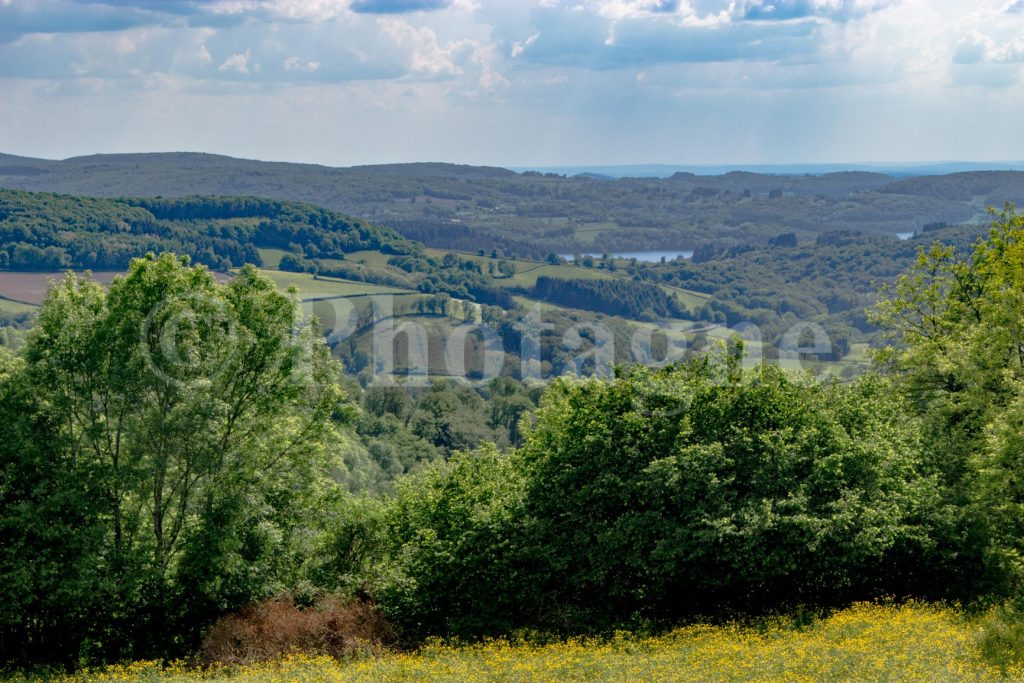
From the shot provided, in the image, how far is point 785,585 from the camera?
97.2ft

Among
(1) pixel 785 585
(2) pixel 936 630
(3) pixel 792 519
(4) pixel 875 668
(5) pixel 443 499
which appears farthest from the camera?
(5) pixel 443 499

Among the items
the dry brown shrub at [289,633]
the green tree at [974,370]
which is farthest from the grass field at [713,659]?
the green tree at [974,370]

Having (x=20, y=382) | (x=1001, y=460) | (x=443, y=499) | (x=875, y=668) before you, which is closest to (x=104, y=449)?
(x=20, y=382)

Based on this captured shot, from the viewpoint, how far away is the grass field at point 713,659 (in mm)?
20625

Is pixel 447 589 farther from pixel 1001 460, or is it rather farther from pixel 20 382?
pixel 1001 460

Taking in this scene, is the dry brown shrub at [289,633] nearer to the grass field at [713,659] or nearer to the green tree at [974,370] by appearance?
the grass field at [713,659]

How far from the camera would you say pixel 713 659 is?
74.5 ft

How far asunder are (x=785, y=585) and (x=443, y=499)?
37.1ft

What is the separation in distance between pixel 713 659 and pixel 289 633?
12.0m

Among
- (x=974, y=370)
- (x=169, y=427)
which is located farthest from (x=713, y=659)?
(x=169, y=427)

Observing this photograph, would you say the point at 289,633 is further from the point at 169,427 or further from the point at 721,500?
the point at 721,500

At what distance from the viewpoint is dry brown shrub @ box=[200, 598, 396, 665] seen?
26516mm

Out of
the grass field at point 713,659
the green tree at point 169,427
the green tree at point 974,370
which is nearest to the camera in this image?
the grass field at point 713,659

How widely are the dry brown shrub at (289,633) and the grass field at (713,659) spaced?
3.29 ft
